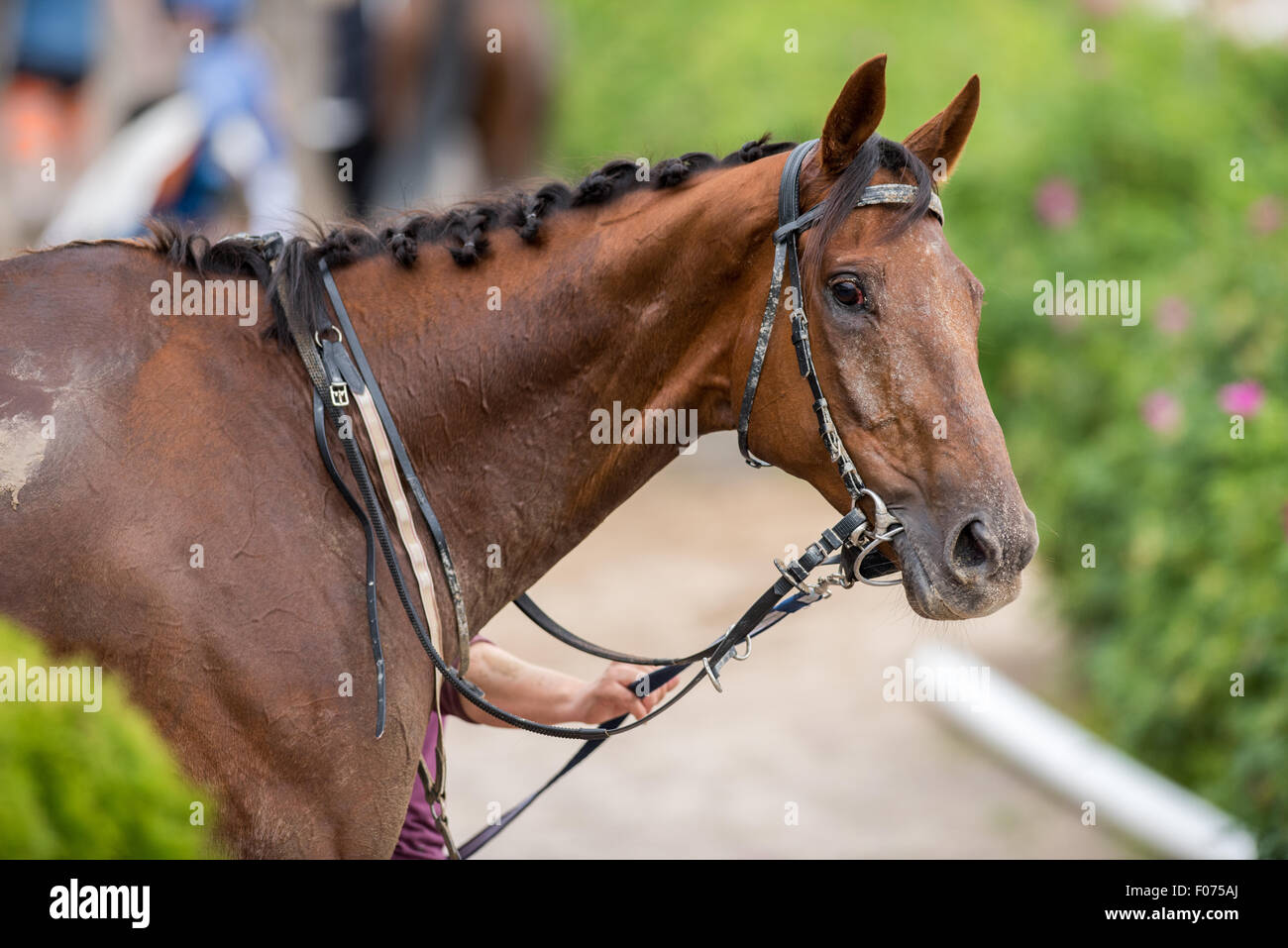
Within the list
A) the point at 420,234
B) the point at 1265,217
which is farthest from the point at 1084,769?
the point at 420,234

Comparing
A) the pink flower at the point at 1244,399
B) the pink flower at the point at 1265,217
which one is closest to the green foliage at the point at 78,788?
the pink flower at the point at 1244,399

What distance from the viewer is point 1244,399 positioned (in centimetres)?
520

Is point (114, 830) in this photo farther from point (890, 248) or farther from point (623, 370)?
point (890, 248)

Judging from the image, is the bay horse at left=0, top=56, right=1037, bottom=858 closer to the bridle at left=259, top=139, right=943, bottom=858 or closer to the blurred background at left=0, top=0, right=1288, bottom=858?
the bridle at left=259, top=139, right=943, bottom=858

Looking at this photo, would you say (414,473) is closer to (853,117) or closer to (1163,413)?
(853,117)

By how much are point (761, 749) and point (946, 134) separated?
14.0ft

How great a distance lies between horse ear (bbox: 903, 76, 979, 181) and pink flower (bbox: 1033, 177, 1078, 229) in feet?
19.3

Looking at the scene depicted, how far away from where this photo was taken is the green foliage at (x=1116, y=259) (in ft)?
16.7

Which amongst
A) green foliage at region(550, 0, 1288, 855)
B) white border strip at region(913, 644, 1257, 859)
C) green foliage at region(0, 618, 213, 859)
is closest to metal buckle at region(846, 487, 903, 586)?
green foliage at region(550, 0, 1288, 855)

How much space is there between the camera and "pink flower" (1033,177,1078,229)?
27.1ft

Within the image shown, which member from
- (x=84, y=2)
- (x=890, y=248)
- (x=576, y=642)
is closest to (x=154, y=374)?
(x=576, y=642)

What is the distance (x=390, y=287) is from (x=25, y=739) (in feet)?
4.49

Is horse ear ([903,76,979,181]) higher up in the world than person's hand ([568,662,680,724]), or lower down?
higher up

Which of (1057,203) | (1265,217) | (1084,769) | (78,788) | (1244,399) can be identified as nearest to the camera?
(78,788)
